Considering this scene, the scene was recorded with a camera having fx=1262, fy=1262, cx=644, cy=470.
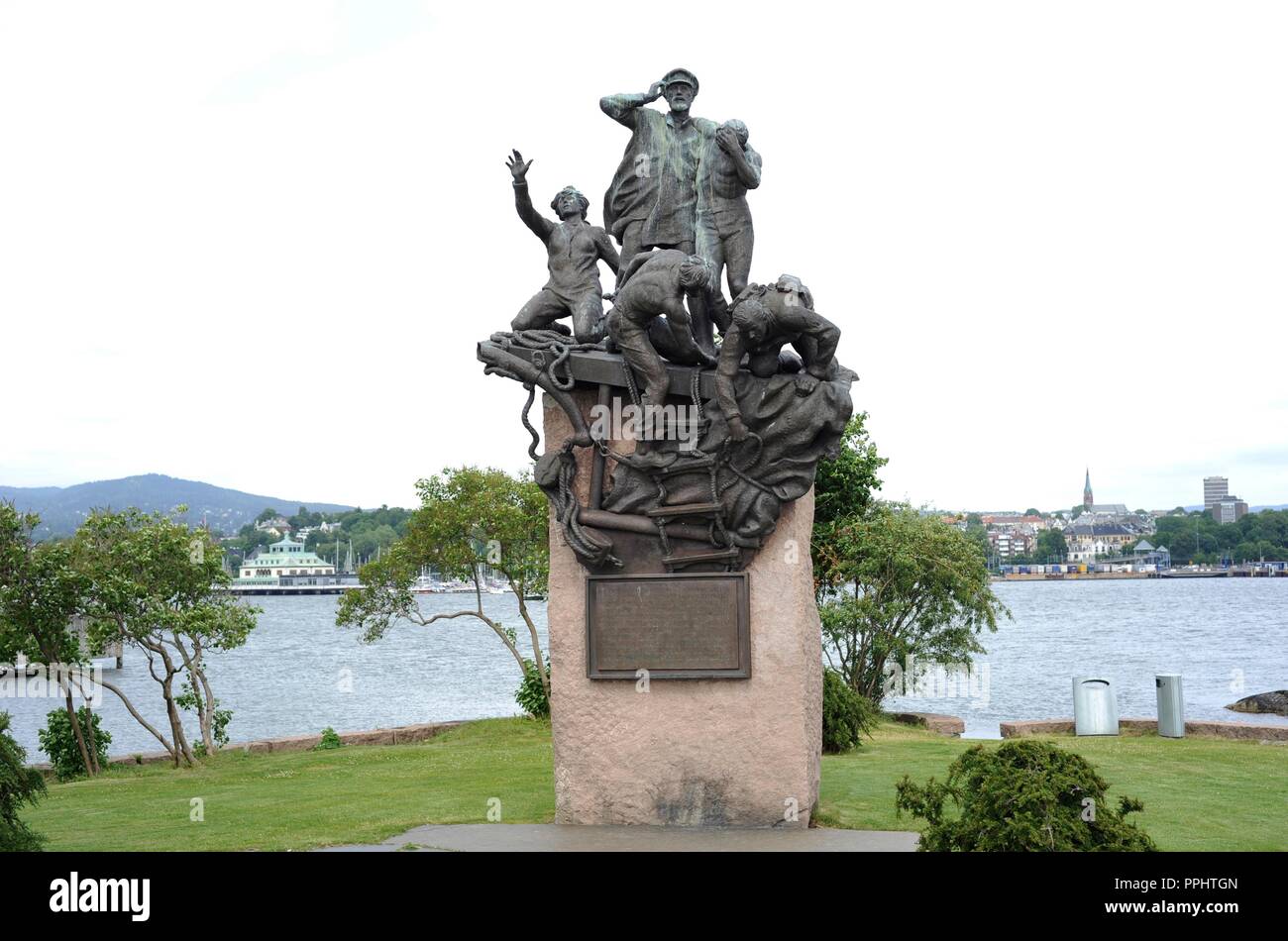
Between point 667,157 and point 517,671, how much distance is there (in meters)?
49.4

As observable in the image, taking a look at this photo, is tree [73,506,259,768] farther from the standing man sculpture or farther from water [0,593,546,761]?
the standing man sculpture

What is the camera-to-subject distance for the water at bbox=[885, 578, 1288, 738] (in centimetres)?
3378

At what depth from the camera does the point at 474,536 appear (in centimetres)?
2405

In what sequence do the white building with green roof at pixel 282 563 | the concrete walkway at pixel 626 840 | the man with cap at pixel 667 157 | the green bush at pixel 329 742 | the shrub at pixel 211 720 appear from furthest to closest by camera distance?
1. the white building with green roof at pixel 282 563
2. the green bush at pixel 329 742
3. the shrub at pixel 211 720
4. the man with cap at pixel 667 157
5. the concrete walkway at pixel 626 840

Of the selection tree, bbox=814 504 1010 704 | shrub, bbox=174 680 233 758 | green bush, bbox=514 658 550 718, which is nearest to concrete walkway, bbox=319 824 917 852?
shrub, bbox=174 680 233 758

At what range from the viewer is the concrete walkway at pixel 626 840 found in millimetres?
8633

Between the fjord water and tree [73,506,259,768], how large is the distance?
425 inches

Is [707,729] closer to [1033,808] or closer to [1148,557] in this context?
[1033,808]

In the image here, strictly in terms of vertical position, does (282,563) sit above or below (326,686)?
above

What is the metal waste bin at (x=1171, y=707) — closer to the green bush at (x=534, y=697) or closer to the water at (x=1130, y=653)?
the water at (x=1130, y=653)

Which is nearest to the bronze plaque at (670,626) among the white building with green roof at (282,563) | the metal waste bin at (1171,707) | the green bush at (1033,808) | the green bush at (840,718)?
the green bush at (1033,808)

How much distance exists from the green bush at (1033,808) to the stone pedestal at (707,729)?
2930 millimetres

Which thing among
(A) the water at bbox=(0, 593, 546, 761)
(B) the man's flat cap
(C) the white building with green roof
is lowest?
(A) the water at bbox=(0, 593, 546, 761)

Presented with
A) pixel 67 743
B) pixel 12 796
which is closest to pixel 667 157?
pixel 12 796
